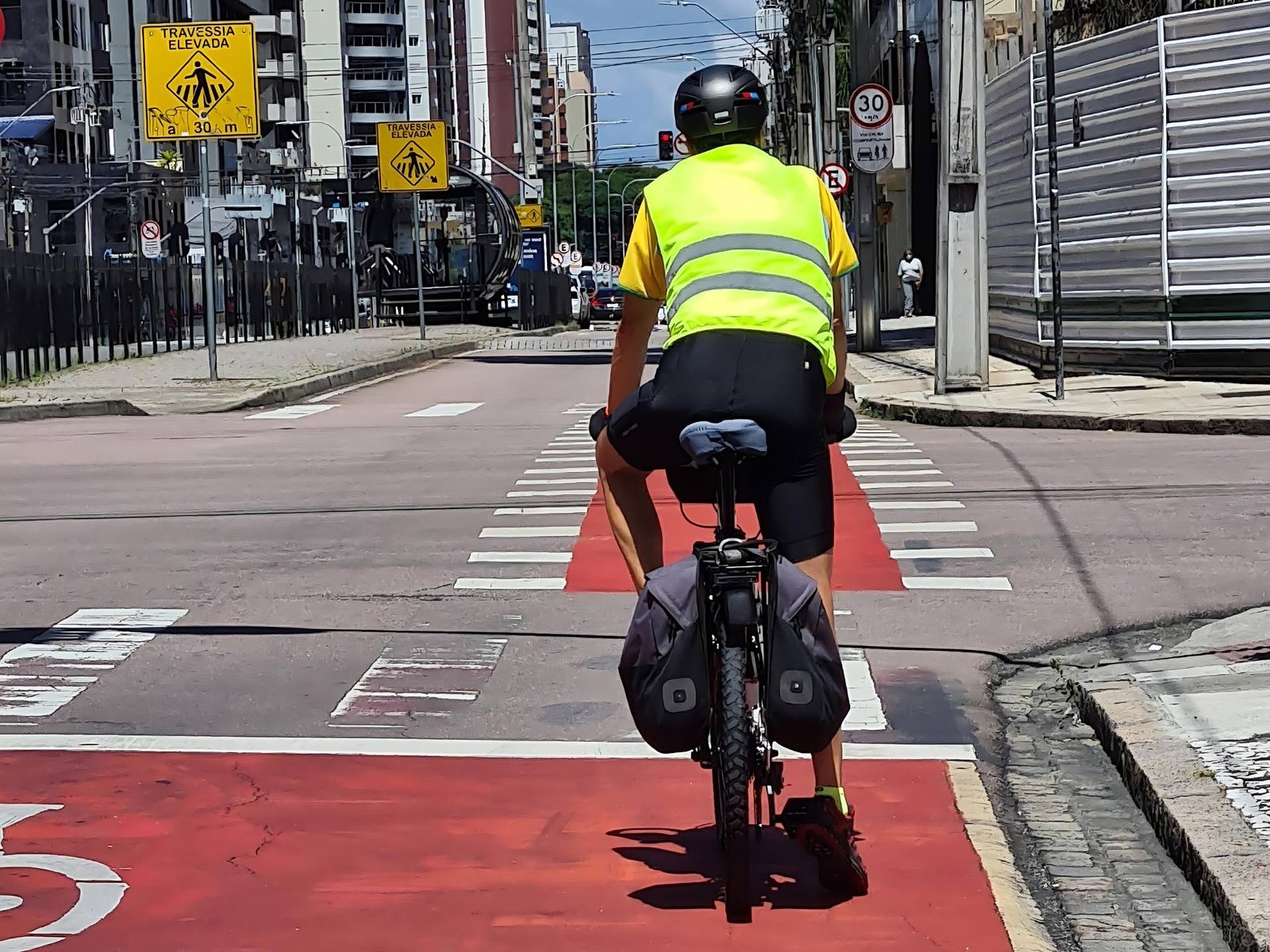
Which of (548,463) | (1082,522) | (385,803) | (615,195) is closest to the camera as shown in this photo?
(385,803)

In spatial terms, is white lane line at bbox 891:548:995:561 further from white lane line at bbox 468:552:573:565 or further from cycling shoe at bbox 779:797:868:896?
cycling shoe at bbox 779:797:868:896

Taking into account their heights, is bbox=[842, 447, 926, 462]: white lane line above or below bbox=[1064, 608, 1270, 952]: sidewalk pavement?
below

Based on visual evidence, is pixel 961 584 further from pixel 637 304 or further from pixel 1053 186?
pixel 1053 186

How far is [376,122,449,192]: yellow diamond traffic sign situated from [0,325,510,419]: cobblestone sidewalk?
3.31m

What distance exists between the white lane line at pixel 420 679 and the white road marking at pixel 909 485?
5.40m

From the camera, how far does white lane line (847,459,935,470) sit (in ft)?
48.4

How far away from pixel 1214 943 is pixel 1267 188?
16394 mm

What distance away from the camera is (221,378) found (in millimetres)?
27484

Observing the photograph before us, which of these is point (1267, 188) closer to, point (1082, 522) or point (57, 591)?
point (1082, 522)

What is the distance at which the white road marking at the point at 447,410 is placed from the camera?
21.8m

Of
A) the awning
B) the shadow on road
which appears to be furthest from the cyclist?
the awning

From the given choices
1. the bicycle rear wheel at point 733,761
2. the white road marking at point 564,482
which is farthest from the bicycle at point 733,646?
the white road marking at point 564,482

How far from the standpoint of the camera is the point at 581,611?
892 cm

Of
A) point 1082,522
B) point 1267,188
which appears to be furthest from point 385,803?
point 1267,188
